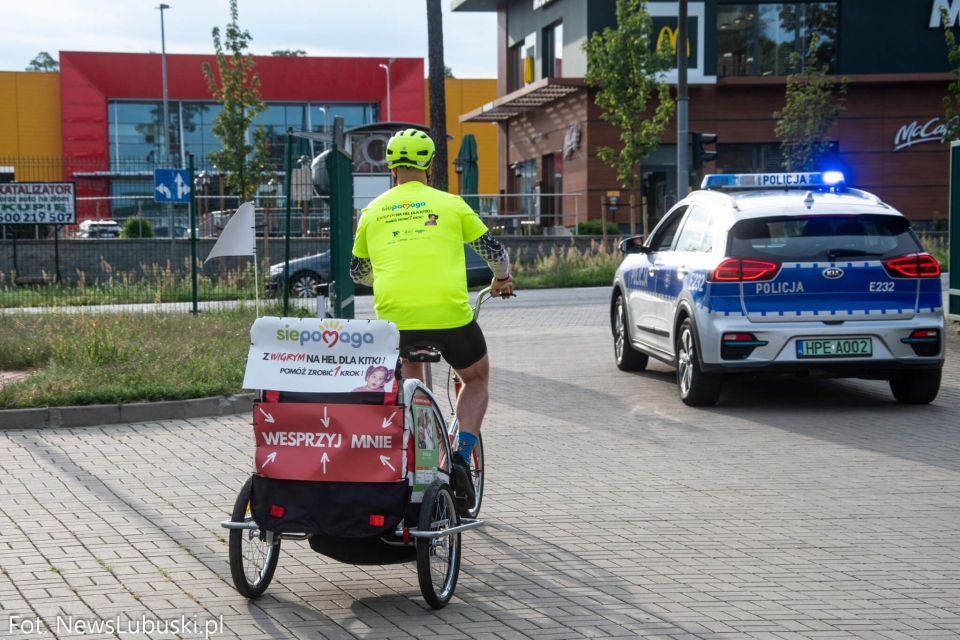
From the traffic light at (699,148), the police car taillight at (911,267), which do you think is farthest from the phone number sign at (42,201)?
the police car taillight at (911,267)

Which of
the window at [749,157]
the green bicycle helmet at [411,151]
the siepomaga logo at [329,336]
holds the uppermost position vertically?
the window at [749,157]

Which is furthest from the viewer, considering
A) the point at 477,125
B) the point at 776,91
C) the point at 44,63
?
the point at 44,63

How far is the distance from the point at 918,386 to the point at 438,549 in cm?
617

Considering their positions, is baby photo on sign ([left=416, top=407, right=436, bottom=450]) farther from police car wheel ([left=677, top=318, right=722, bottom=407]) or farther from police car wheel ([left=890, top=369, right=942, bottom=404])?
police car wheel ([left=890, top=369, right=942, bottom=404])

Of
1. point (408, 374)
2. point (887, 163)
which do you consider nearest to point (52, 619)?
point (408, 374)

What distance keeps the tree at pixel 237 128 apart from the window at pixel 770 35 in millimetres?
16109

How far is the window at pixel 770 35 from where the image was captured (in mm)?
38781

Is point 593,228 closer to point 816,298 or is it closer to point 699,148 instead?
point 699,148

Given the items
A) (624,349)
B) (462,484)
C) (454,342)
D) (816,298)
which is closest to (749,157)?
(624,349)

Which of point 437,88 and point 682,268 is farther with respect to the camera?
point 437,88

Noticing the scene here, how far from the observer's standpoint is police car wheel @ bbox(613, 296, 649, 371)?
11969mm

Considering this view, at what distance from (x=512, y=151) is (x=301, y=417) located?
44724mm

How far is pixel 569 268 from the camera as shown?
28.3 meters

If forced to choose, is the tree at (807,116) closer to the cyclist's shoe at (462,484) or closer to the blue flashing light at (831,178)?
the blue flashing light at (831,178)
